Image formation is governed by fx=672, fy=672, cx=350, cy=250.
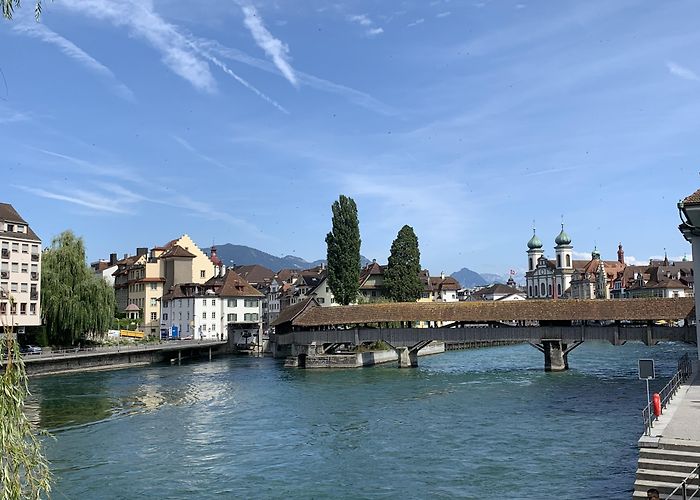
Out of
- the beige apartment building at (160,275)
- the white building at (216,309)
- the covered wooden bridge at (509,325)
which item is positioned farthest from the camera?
the beige apartment building at (160,275)

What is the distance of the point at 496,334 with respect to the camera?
142 feet

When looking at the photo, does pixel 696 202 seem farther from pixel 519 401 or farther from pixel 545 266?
pixel 545 266

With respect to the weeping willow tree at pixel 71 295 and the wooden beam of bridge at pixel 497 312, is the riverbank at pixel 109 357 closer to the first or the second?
the weeping willow tree at pixel 71 295

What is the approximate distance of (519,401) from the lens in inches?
1132

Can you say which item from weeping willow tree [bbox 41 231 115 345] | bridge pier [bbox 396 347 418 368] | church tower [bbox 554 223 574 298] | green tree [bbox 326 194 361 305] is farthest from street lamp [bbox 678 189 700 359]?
church tower [bbox 554 223 574 298]

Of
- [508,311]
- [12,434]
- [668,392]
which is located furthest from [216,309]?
[12,434]

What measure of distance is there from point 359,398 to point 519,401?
23.8 ft

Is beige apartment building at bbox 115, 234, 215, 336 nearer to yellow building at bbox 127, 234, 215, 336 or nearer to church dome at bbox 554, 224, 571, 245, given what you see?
yellow building at bbox 127, 234, 215, 336

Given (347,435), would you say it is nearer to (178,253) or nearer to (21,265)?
(21,265)

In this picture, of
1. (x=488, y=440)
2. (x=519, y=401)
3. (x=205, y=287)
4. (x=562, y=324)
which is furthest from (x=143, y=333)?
(x=488, y=440)

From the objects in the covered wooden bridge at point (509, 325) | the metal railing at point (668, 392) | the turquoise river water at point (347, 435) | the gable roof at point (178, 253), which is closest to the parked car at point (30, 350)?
the turquoise river water at point (347, 435)

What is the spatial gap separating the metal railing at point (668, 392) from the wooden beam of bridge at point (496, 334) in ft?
42.1

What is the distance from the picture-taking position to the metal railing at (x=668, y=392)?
47.1 ft

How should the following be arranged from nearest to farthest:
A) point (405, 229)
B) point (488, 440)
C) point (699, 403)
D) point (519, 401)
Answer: point (699, 403) < point (488, 440) < point (519, 401) < point (405, 229)
